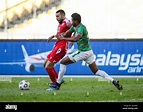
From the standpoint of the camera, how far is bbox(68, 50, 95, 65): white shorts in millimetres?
5074

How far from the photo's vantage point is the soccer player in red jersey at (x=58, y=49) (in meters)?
5.10

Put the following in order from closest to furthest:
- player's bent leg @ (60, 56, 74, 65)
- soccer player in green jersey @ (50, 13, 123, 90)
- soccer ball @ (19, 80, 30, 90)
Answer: soccer ball @ (19, 80, 30, 90), soccer player in green jersey @ (50, 13, 123, 90), player's bent leg @ (60, 56, 74, 65)

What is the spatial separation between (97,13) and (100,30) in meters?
0.14

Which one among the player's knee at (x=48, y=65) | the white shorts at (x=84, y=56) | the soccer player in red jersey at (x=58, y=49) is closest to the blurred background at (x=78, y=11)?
the soccer player in red jersey at (x=58, y=49)

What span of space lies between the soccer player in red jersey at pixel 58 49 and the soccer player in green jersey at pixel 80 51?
7 centimetres

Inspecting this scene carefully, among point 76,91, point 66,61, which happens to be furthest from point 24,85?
point 66,61

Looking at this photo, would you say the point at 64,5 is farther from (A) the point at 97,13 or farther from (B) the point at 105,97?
(B) the point at 105,97

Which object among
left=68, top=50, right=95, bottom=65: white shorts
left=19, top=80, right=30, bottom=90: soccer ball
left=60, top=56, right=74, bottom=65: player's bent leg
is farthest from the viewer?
left=60, top=56, right=74, bottom=65: player's bent leg

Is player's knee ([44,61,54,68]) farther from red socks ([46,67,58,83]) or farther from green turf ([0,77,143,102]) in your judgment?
green turf ([0,77,143,102])

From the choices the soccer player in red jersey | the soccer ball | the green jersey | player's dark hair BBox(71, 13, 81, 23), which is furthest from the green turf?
player's dark hair BBox(71, 13, 81, 23)

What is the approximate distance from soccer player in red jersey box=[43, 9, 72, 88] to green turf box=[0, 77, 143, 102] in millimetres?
128

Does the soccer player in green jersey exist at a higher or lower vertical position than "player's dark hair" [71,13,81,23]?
lower

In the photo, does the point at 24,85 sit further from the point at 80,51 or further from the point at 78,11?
the point at 78,11

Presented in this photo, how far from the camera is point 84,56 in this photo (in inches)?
205
